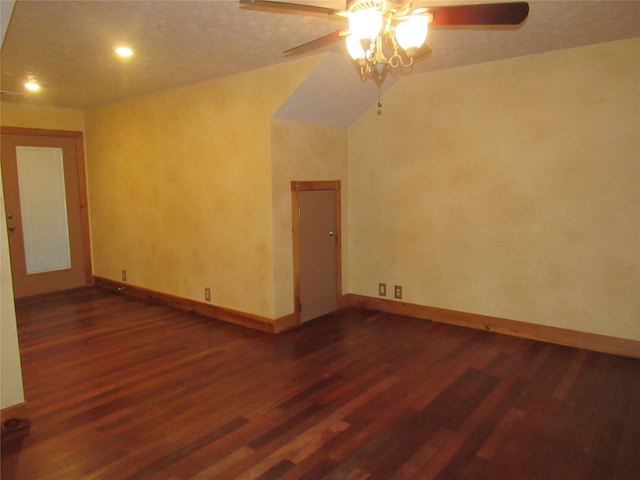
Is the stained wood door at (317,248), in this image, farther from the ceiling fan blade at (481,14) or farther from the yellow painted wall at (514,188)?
the ceiling fan blade at (481,14)

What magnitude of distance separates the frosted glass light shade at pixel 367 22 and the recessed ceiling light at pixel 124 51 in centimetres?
238

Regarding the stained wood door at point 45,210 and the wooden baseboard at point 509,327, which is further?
the stained wood door at point 45,210

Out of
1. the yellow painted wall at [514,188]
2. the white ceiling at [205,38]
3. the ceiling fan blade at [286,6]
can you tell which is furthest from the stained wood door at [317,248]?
the ceiling fan blade at [286,6]

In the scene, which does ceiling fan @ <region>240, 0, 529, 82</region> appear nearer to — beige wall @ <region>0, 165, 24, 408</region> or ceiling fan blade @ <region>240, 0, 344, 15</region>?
ceiling fan blade @ <region>240, 0, 344, 15</region>

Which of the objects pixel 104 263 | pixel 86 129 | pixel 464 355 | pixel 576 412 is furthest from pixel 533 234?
pixel 86 129

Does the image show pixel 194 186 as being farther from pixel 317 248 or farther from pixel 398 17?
pixel 398 17

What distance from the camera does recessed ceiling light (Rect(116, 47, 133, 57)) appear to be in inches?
139

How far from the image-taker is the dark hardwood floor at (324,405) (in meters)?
2.36

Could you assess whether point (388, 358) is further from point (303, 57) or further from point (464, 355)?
point (303, 57)

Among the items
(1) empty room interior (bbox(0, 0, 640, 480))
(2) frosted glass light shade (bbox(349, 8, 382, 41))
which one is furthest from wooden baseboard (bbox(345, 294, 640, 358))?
(2) frosted glass light shade (bbox(349, 8, 382, 41))

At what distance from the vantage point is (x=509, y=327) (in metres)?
4.25

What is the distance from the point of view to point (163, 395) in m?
3.18

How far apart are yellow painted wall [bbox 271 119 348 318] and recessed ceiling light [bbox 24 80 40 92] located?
2.75 meters

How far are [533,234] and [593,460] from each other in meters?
2.17
